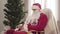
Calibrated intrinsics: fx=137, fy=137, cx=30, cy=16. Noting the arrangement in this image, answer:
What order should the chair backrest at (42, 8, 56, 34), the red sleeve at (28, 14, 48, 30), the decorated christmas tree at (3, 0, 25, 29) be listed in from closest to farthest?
the decorated christmas tree at (3, 0, 25, 29), the red sleeve at (28, 14, 48, 30), the chair backrest at (42, 8, 56, 34)

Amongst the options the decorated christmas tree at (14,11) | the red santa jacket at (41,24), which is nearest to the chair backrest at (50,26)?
the red santa jacket at (41,24)

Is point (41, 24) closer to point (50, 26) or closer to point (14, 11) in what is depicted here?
point (50, 26)

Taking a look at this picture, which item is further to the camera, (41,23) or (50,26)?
(50,26)

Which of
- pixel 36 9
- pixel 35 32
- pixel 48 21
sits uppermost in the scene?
pixel 36 9

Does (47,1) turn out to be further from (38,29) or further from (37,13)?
(38,29)

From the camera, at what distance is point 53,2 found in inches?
106

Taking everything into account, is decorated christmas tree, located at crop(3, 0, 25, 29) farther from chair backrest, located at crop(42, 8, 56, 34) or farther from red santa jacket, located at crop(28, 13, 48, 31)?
chair backrest, located at crop(42, 8, 56, 34)

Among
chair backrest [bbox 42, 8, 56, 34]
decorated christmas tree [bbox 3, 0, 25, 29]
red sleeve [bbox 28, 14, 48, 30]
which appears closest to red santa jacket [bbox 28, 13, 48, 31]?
red sleeve [bbox 28, 14, 48, 30]

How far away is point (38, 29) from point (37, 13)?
0.28m

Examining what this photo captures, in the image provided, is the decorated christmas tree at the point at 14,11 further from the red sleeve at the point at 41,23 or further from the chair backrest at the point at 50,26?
the chair backrest at the point at 50,26

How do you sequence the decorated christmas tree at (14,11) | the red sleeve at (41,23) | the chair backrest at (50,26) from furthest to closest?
the chair backrest at (50,26), the red sleeve at (41,23), the decorated christmas tree at (14,11)

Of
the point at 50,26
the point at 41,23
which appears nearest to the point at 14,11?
the point at 41,23

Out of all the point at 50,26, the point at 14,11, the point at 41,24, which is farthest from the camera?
the point at 50,26

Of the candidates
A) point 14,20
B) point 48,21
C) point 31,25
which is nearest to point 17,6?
point 14,20
